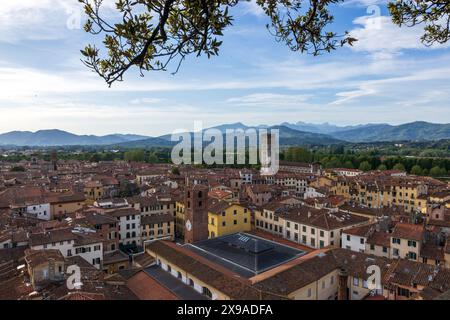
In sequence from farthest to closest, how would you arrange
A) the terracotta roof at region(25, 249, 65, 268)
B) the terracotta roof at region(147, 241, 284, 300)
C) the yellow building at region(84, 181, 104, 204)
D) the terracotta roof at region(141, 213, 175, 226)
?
1. the yellow building at region(84, 181, 104, 204)
2. the terracotta roof at region(141, 213, 175, 226)
3. the terracotta roof at region(25, 249, 65, 268)
4. the terracotta roof at region(147, 241, 284, 300)

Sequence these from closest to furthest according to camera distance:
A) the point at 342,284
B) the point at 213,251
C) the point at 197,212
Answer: the point at 342,284, the point at 213,251, the point at 197,212

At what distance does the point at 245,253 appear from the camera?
22.3m

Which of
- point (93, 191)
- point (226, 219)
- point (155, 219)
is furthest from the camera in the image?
point (93, 191)

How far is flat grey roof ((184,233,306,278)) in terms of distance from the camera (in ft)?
67.2

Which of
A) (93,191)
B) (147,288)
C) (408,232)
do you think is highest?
(408,232)

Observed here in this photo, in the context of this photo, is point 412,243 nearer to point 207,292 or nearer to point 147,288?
point 207,292

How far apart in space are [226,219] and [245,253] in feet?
26.6

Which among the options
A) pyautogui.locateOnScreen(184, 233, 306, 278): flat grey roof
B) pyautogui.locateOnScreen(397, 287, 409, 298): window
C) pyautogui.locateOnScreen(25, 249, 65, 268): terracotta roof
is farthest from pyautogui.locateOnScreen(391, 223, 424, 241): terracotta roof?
pyautogui.locateOnScreen(25, 249, 65, 268): terracotta roof

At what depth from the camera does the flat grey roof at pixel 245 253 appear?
20.5 metres

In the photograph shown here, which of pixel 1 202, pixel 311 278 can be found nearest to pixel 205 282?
pixel 311 278

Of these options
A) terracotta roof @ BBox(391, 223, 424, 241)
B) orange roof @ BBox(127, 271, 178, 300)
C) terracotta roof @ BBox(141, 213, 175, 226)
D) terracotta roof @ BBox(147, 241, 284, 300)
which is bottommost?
orange roof @ BBox(127, 271, 178, 300)

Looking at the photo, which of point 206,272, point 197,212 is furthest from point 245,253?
point 197,212

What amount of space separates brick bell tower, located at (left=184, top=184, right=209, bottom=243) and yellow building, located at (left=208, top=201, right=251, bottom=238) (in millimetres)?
1563

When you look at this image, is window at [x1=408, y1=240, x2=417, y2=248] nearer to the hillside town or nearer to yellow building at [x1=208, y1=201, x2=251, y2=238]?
the hillside town
